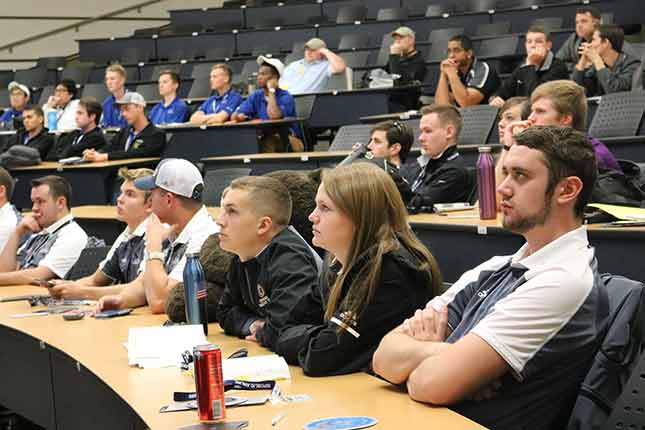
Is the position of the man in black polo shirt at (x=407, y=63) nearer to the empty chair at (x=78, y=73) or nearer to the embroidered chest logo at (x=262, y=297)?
the empty chair at (x=78, y=73)

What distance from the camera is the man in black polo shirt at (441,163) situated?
5.60 metres

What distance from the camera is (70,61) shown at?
16484mm

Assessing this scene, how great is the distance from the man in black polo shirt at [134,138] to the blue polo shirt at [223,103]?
1247mm

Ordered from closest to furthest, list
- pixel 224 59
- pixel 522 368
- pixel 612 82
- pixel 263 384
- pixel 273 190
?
pixel 522 368, pixel 263 384, pixel 273 190, pixel 612 82, pixel 224 59

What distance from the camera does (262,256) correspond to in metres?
3.43

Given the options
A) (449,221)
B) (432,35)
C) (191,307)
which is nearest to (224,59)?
(432,35)

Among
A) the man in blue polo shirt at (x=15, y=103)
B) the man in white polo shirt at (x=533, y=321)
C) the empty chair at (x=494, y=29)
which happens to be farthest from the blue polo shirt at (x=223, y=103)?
the man in white polo shirt at (x=533, y=321)

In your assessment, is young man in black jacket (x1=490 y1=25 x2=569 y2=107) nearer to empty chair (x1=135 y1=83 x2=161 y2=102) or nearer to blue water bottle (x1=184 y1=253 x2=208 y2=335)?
blue water bottle (x1=184 y1=253 x2=208 y2=335)

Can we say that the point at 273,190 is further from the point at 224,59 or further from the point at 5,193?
the point at 224,59

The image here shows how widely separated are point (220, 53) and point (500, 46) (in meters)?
4.88

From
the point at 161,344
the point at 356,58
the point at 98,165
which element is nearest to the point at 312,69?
the point at 356,58

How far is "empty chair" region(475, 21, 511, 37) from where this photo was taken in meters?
11.4

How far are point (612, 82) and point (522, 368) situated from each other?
5.70 meters

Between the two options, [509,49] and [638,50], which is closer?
[638,50]
